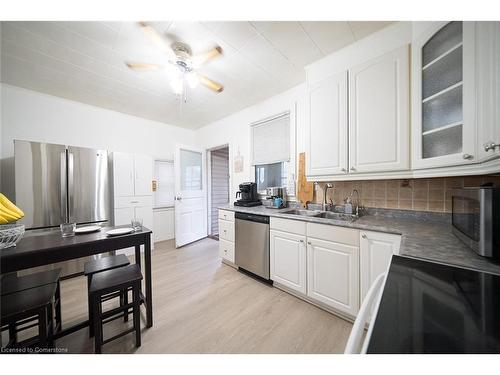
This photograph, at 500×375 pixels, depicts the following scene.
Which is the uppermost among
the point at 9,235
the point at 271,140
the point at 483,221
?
the point at 271,140

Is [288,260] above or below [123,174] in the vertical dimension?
below

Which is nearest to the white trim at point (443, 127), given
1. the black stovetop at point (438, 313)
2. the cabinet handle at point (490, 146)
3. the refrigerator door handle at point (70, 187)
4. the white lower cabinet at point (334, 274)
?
the cabinet handle at point (490, 146)

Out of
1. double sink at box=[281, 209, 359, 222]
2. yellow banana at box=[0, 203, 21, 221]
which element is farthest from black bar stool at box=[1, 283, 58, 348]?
double sink at box=[281, 209, 359, 222]

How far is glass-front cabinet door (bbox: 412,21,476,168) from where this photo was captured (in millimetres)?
957

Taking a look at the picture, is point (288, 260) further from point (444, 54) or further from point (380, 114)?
point (444, 54)

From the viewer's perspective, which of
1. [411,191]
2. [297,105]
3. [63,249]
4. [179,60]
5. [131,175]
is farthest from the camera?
[131,175]

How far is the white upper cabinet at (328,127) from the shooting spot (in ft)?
5.55

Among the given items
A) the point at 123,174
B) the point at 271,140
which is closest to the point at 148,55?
the point at 271,140

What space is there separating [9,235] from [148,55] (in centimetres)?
182

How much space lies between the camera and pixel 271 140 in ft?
9.18

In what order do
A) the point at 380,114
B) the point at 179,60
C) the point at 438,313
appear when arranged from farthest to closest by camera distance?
the point at 179,60 < the point at 380,114 < the point at 438,313

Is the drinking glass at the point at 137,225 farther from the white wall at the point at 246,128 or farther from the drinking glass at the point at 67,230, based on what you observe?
the white wall at the point at 246,128

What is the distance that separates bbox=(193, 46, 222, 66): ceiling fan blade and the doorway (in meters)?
2.30

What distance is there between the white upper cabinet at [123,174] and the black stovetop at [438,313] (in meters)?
3.47
